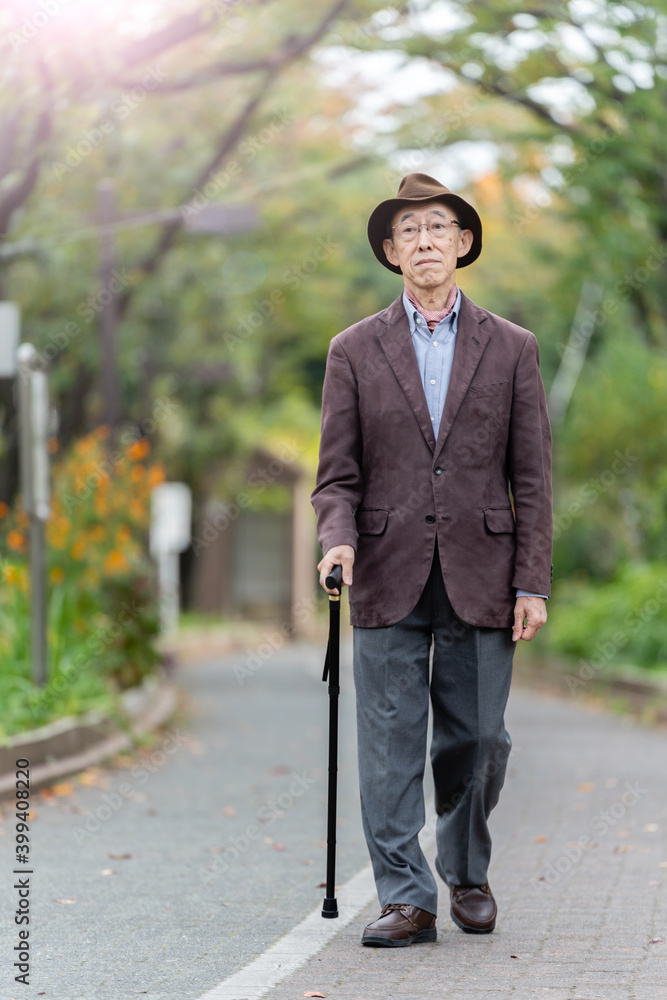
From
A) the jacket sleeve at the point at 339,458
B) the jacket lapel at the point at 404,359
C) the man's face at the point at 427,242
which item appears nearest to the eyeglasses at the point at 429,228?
the man's face at the point at 427,242

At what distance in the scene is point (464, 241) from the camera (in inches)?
195

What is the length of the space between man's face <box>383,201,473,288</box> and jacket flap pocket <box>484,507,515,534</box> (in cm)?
74

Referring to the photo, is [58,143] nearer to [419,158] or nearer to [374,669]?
[419,158]

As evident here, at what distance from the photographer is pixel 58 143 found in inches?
608
